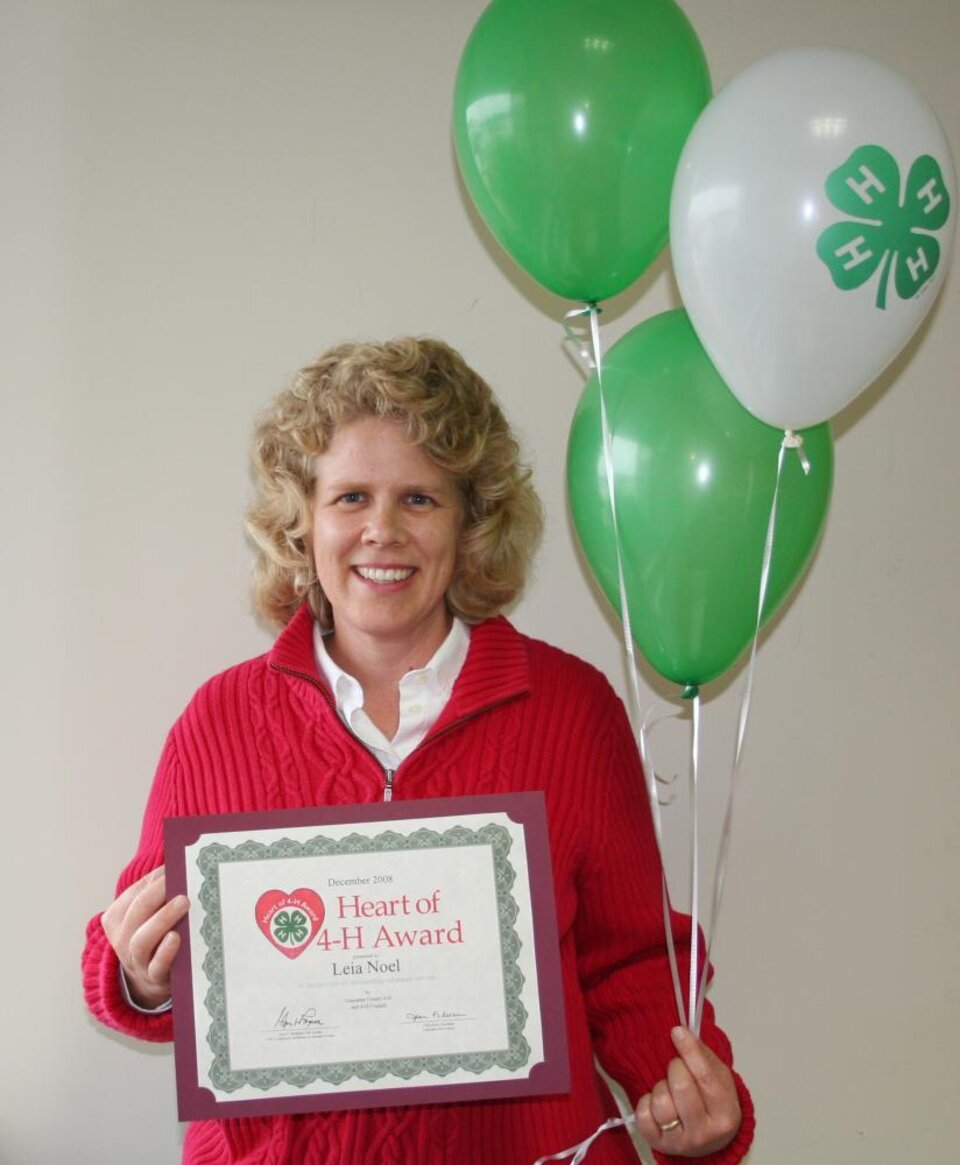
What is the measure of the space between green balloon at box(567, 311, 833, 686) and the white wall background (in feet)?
1.71

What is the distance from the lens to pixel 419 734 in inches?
63.6

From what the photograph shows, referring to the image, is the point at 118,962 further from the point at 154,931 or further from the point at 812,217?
the point at 812,217

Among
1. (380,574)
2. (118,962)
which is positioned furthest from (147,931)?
(380,574)

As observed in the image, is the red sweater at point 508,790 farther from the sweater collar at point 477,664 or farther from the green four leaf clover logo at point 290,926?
the green four leaf clover logo at point 290,926

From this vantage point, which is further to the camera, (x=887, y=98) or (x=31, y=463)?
(x=31, y=463)

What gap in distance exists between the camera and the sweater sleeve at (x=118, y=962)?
1.53m

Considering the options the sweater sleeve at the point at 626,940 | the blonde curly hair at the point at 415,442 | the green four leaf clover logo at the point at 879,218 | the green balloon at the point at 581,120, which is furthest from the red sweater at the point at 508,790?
the green four leaf clover logo at the point at 879,218

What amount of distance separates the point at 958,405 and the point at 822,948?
0.85m

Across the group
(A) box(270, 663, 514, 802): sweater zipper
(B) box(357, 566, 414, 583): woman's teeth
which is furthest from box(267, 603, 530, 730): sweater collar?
(B) box(357, 566, 414, 583): woman's teeth

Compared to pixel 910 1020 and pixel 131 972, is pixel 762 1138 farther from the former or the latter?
pixel 131 972

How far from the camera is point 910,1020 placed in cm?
204

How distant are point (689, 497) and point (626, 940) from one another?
537 mm

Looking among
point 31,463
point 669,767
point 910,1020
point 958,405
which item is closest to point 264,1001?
point 669,767
